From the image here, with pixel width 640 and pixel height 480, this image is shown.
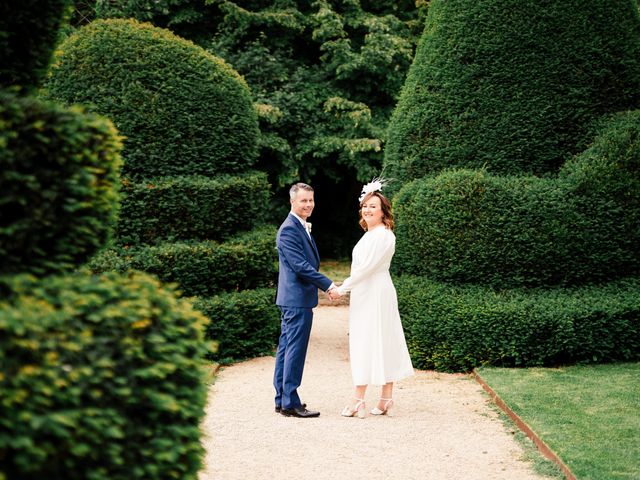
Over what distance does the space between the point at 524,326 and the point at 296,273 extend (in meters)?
3.11

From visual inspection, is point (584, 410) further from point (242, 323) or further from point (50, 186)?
point (50, 186)

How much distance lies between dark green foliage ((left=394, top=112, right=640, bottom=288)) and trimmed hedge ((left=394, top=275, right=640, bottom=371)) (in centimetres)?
25

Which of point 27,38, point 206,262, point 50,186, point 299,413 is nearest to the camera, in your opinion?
point 50,186

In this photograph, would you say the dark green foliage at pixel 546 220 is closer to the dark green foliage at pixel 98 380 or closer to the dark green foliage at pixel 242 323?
the dark green foliage at pixel 242 323

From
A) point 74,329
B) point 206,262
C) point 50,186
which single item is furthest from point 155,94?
point 74,329

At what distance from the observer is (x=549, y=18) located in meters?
9.13

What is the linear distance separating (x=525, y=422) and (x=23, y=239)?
470 centimetres

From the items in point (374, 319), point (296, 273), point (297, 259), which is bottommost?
point (374, 319)

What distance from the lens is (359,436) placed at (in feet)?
20.4

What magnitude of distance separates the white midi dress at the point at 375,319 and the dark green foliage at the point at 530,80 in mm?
2938

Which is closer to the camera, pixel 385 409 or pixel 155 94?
pixel 385 409

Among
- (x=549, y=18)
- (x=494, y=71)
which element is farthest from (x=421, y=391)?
(x=549, y=18)

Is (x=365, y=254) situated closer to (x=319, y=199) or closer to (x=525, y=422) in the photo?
(x=525, y=422)

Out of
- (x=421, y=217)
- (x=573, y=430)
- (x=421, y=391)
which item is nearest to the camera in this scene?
(x=573, y=430)
